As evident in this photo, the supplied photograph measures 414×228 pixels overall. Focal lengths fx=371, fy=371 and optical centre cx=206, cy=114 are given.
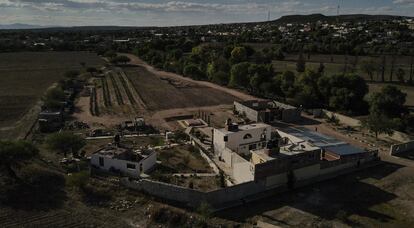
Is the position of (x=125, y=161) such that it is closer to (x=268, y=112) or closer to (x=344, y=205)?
(x=344, y=205)

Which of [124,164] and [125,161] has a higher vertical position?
[125,161]

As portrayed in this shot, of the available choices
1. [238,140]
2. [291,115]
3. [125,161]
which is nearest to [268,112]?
[291,115]

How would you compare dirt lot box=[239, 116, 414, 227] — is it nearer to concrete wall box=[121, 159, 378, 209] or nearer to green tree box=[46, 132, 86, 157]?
concrete wall box=[121, 159, 378, 209]

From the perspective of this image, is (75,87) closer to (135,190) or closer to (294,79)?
(294,79)

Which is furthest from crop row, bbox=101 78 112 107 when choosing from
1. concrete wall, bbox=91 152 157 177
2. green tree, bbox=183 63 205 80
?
concrete wall, bbox=91 152 157 177

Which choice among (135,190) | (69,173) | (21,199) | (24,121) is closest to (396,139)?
(135,190)

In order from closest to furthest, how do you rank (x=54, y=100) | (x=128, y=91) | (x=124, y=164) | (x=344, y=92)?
(x=124, y=164) < (x=344, y=92) < (x=54, y=100) < (x=128, y=91)
